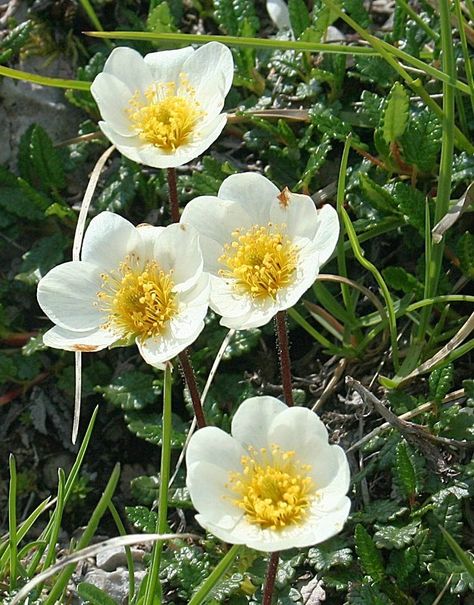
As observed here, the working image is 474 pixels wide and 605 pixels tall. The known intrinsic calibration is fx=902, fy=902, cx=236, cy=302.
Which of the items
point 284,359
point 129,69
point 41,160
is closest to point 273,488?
point 284,359

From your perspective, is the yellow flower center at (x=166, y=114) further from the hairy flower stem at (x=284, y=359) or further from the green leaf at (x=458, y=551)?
the green leaf at (x=458, y=551)

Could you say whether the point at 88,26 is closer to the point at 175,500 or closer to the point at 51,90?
the point at 51,90

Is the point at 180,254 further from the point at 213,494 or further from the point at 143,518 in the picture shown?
the point at 143,518

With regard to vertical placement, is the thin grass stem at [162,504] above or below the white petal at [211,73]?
below

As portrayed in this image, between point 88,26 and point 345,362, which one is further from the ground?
point 88,26

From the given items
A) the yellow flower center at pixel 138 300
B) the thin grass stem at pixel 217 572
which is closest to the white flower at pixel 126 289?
the yellow flower center at pixel 138 300

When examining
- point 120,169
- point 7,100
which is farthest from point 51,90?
point 120,169
